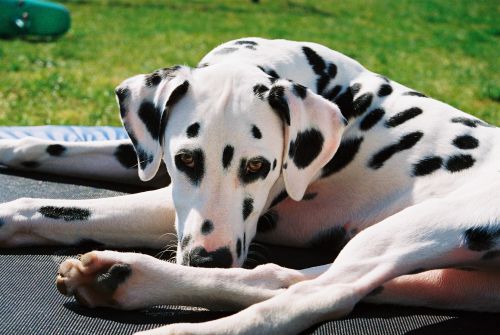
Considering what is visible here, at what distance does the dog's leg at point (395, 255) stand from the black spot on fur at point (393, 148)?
554 mm

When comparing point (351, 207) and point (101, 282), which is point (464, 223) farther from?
point (101, 282)

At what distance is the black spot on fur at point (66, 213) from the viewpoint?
3.68 metres

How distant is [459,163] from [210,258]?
124cm

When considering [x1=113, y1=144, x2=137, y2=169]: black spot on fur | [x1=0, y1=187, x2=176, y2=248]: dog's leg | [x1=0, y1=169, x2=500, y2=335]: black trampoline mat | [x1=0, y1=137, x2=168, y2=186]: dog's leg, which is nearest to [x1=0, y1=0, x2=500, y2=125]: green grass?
[x1=0, y1=137, x2=168, y2=186]: dog's leg

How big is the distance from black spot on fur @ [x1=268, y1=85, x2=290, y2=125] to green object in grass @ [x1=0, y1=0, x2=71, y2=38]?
909 centimetres

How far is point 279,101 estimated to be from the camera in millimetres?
3363

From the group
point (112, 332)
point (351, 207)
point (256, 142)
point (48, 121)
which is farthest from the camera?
point (48, 121)

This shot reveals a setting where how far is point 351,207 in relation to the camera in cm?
381

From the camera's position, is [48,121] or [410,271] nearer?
[410,271]

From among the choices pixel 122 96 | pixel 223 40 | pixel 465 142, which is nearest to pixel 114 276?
pixel 122 96

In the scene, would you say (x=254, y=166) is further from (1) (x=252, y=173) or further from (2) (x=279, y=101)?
(2) (x=279, y=101)

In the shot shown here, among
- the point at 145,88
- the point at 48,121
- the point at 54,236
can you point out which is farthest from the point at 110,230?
the point at 48,121

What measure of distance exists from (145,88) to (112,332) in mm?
1142

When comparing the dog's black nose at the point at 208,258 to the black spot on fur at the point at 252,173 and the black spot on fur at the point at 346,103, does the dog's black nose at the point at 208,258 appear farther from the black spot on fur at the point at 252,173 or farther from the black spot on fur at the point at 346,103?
the black spot on fur at the point at 346,103
